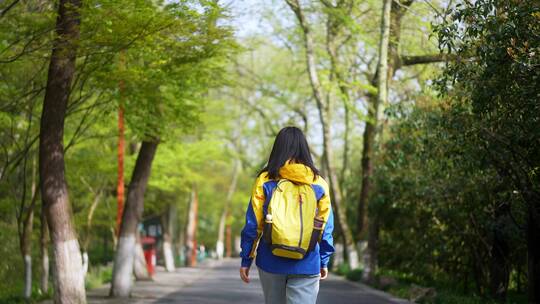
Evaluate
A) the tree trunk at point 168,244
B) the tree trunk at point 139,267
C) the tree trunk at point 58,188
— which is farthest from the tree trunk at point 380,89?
the tree trunk at point 168,244

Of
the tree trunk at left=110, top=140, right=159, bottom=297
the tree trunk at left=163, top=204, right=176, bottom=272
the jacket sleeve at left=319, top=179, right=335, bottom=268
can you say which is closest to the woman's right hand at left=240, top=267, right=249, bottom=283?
the jacket sleeve at left=319, top=179, right=335, bottom=268

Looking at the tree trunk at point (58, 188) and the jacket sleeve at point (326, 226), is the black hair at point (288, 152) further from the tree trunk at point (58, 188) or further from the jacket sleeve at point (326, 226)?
the tree trunk at point (58, 188)

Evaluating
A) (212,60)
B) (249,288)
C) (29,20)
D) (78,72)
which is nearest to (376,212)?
(249,288)

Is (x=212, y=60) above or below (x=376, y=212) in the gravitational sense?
above

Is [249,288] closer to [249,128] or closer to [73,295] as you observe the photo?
[73,295]

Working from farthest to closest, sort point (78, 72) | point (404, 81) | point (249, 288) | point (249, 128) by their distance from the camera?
point (249, 128) < point (404, 81) < point (249, 288) < point (78, 72)

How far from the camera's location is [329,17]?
96.7 ft

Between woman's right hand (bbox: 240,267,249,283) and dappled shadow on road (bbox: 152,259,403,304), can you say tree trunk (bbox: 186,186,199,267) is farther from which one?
woman's right hand (bbox: 240,267,249,283)

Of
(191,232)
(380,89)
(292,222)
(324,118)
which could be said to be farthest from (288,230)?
(191,232)

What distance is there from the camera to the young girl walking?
5.78 m

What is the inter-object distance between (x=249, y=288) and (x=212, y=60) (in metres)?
6.73

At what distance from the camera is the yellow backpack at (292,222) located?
5.74 m

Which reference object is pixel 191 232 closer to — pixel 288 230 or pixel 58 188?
pixel 58 188

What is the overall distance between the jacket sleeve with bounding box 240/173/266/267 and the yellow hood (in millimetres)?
170
